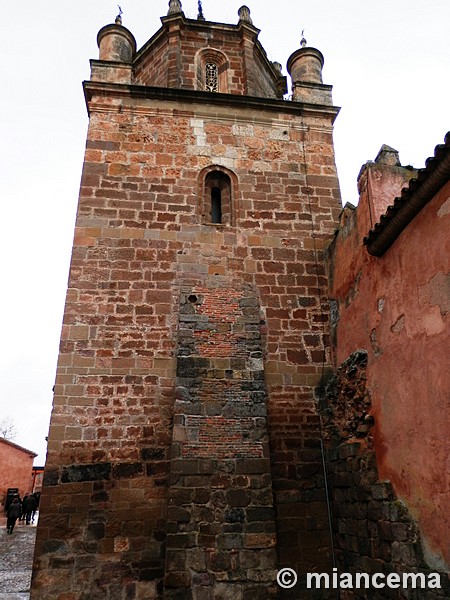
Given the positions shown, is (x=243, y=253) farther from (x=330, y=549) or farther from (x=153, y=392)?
(x=330, y=549)

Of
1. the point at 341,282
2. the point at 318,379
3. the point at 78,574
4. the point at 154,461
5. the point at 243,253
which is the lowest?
the point at 78,574

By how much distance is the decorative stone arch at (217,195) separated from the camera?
783cm

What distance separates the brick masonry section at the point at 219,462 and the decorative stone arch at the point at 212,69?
5103mm

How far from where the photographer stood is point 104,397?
20.7 feet

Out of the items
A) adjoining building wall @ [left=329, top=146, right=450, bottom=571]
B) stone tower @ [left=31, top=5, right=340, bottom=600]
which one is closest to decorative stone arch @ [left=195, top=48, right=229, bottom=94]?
stone tower @ [left=31, top=5, right=340, bottom=600]

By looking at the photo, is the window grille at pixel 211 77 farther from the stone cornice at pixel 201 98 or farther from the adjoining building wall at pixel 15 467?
the adjoining building wall at pixel 15 467

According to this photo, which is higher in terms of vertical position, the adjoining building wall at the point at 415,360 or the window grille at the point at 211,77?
the window grille at the point at 211,77

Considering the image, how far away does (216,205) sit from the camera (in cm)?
811

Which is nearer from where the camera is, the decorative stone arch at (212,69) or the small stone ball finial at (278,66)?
the decorative stone arch at (212,69)

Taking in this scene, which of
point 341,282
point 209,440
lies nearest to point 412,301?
point 341,282

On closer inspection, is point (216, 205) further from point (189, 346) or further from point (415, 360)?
point (415, 360)

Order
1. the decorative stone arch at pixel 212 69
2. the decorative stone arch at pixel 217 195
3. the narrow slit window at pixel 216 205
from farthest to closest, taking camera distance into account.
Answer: the decorative stone arch at pixel 212 69, the narrow slit window at pixel 216 205, the decorative stone arch at pixel 217 195

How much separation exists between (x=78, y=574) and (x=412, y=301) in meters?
4.74

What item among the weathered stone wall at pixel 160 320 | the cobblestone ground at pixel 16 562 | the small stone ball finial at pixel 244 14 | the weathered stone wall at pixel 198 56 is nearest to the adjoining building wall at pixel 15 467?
the cobblestone ground at pixel 16 562
